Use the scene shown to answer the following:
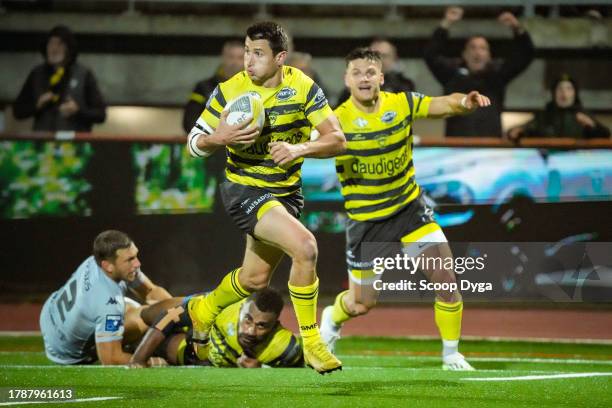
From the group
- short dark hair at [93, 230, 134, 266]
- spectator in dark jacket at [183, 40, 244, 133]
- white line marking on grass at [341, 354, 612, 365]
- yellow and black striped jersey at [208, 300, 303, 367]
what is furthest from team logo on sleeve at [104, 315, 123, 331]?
spectator in dark jacket at [183, 40, 244, 133]

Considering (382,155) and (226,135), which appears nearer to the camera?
(226,135)

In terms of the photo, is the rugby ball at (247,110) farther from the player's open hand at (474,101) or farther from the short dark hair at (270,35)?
the player's open hand at (474,101)

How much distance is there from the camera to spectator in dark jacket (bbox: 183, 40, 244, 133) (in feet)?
39.8

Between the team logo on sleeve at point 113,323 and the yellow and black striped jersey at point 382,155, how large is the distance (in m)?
2.12

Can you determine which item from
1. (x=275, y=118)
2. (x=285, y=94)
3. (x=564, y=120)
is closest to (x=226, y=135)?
(x=275, y=118)

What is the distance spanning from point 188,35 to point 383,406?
10621 mm

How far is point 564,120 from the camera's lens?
1254cm

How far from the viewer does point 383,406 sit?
6191 millimetres

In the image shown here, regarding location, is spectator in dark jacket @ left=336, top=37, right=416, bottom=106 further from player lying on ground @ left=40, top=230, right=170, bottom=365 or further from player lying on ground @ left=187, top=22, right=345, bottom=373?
player lying on ground @ left=187, top=22, right=345, bottom=373

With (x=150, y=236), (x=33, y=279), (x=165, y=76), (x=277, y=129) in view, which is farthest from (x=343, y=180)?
(x=165, y=76)

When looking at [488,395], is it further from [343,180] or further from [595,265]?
[595,265]

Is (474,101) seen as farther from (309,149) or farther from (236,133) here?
(236,133)

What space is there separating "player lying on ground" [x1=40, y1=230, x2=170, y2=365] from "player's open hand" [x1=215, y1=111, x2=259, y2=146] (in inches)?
89.4

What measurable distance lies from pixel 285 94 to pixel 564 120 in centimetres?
613
